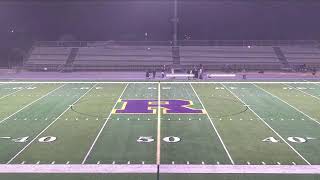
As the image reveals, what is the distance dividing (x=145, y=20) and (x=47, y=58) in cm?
1031

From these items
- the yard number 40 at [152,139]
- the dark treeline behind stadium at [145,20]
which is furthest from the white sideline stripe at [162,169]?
the dark treeline behind stadium at [145,20]

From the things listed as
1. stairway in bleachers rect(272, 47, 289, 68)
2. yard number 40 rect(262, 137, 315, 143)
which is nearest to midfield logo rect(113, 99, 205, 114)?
yard number 40 rect(262, 137, 315, 143)

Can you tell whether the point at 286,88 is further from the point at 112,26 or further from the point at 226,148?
the point at 112,26

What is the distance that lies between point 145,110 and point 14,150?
7.49 m

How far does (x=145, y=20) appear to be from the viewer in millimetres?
45062

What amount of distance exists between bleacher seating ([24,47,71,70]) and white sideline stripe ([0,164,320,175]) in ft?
100

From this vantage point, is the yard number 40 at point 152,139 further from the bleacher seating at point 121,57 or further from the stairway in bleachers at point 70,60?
the stairway in bleachers at point 70,60

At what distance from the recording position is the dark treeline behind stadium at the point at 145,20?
44562mm

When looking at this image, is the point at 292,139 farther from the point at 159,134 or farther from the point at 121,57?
the point at 121,57

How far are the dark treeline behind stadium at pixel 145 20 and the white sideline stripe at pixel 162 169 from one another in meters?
34.3

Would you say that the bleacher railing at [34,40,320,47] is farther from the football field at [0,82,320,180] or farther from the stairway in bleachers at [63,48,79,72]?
the football field at [0,82,320,180]

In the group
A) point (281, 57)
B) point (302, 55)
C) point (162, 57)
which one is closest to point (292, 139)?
point (162, 57)

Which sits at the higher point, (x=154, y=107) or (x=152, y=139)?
(x=154, y=107)

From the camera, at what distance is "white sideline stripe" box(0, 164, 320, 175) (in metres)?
10.9
